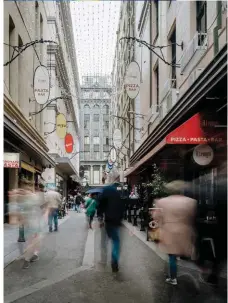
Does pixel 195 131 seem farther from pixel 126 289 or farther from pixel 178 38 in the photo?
pixel 178 38

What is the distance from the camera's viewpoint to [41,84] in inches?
472

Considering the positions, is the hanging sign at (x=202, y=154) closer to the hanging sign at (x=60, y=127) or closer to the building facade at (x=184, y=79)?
the building facade at (x=184, y=79)

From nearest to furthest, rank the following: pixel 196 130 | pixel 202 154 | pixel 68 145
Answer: pixel 196 130 → pixel 202 154 → pixel 68 145

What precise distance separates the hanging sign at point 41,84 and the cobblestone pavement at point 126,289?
602 centimetres

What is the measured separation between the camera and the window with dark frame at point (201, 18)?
8930mm

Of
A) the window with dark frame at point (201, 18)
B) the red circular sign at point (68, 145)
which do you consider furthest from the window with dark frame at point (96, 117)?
the window with dark frame at point (201, 18)

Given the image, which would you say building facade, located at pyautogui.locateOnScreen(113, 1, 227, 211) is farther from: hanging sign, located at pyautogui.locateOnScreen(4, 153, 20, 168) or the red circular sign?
the red circular sign

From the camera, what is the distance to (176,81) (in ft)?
36.3

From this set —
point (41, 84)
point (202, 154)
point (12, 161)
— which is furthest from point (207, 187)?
point (41, 84)

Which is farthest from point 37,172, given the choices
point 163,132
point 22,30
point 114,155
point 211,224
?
point 211,224

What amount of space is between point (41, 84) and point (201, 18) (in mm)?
5103

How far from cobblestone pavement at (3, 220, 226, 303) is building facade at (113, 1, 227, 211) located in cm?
162

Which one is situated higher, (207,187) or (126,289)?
(207,187)

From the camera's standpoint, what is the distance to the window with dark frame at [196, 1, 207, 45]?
8.93 metres
